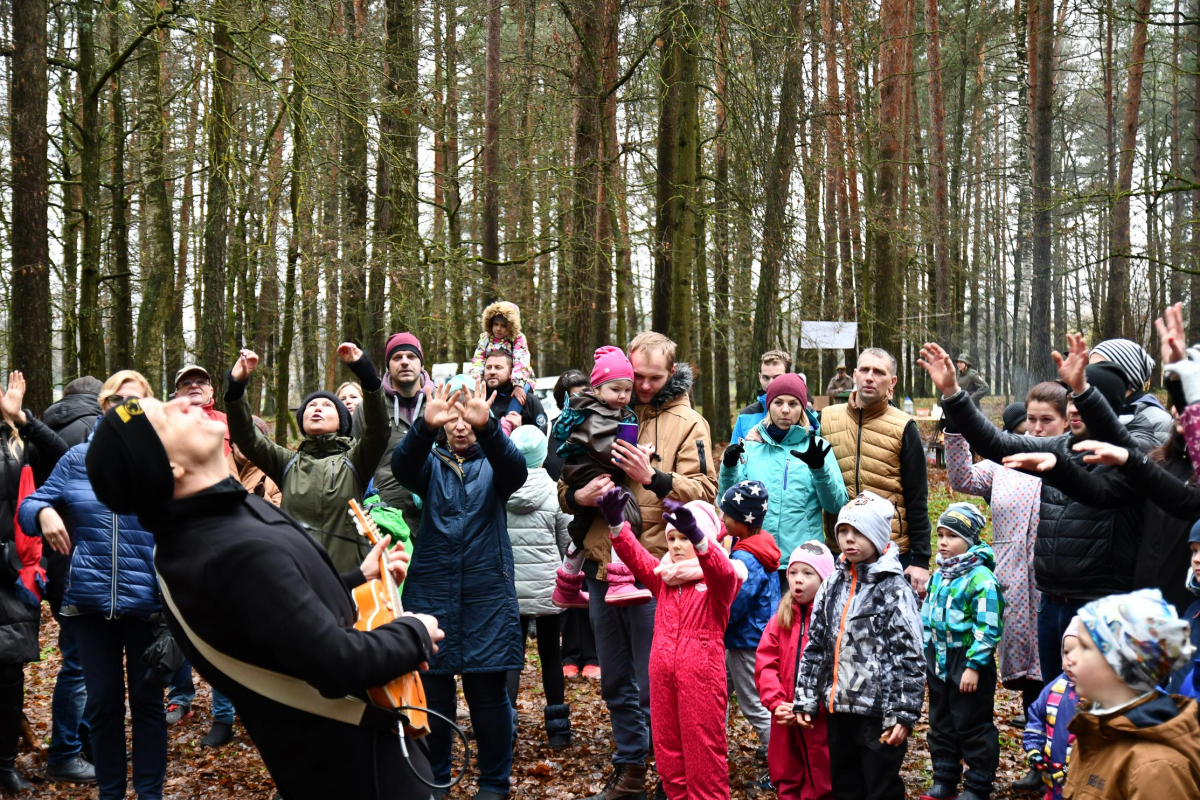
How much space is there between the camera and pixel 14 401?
5461 mm

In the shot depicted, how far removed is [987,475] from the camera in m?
6.16

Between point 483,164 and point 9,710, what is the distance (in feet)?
39.2

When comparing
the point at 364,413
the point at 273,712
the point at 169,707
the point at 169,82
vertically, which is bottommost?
the point at 169,707

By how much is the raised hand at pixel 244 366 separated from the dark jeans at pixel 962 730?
147 inches

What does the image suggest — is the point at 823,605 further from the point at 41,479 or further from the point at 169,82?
the point at 169,82

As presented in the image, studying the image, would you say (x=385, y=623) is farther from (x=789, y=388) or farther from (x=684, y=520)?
(x=789, y=388)

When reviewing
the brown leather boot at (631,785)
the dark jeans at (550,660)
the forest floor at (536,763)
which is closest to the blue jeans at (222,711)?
the forest floor at (536,763)

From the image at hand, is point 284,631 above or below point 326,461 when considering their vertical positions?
below

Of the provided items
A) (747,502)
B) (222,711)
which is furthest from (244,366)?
(222,711)

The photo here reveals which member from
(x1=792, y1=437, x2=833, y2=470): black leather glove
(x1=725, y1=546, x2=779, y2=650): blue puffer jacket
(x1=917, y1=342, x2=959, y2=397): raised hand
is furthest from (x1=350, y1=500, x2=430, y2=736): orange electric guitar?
(x1=725, y1=546, x2=779, y2=650): blue puffer jacket

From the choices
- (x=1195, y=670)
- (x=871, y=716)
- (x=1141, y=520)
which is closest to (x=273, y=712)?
(x=871, y=716)

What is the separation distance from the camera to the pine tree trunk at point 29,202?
26.9 ft

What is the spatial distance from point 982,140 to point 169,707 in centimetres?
3670

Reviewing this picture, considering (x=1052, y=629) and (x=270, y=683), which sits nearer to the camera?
(x=270, y=683)
